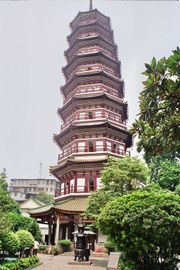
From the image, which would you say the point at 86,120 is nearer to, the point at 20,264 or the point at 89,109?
the point at 89,109

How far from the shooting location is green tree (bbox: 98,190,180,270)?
8414mm

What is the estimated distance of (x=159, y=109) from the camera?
20.1 ft

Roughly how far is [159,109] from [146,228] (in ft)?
13.4

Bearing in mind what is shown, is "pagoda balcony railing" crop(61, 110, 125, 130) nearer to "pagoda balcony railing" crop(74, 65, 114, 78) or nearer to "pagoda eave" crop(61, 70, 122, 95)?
"pagoda eave" crop(61, 70, 122, 95)

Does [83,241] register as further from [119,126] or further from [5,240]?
[119,126]

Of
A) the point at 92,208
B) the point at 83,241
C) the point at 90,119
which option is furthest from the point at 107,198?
the point at 90,119

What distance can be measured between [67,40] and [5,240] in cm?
2801

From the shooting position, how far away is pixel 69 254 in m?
20.4

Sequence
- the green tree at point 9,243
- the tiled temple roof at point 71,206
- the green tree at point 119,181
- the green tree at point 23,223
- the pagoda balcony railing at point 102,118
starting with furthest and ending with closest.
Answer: the pagoda balcony railing at point 102,118
the tiled temple roof at point 71,206
the green tree at point 23,223
the green tree at point 119,181
the green tree at point 9,243

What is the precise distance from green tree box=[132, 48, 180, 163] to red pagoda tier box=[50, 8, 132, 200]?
57.1ft

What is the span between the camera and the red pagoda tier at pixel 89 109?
84.7 ft

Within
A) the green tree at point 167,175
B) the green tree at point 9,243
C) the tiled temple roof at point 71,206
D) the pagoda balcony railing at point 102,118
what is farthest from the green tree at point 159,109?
the green tree at point 167,175

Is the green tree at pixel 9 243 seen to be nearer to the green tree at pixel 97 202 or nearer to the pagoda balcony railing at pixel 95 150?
the green tree at pixel 97 202

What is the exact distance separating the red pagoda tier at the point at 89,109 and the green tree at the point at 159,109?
57.1ft
